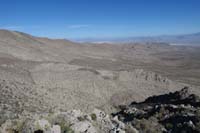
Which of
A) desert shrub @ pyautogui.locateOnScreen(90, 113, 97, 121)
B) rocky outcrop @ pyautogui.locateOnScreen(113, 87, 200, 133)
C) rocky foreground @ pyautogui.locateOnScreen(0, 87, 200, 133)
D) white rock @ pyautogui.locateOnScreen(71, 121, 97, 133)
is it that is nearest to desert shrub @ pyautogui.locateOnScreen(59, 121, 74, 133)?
rocky foreground @ pyautogui.locateOnScreen(0, 87, 200, 133)

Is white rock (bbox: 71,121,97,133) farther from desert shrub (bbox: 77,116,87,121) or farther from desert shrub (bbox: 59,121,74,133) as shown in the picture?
desert shrub (bbox: 77,116,87,121)

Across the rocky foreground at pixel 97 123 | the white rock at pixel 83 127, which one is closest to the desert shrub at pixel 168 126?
the rocky foreground at pixel 97 123

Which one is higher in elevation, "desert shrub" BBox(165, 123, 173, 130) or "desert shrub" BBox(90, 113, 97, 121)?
"desert shrub" BBox(90, 113, 97, 121)

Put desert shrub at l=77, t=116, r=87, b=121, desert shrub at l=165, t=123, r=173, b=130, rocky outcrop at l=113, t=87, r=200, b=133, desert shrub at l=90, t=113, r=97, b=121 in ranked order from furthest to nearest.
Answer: desert shrub at l=165, t=123, r=173, b=130
rocky outcrop at l=113, t=87, r=200, b=133
desert shrub at l=90, t=113, r=97, b=121
desert shrub at l=77, t=116, r=87, b=121

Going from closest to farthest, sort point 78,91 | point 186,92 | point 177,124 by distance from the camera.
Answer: point 177,124
point 186,92
point 78,91

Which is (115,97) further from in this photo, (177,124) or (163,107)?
(177,124)

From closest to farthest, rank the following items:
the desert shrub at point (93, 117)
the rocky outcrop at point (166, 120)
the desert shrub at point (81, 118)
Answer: the desert shrub at point (81, 118) → the desert shrub at point (93, 117) → the rocky outcrop at point (166, 120)

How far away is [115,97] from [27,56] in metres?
35.4

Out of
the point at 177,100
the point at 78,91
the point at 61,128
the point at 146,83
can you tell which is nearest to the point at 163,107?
the point at 177,100

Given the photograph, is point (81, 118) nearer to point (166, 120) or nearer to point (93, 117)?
point (93, 117)

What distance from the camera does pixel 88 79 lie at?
43.9 meters

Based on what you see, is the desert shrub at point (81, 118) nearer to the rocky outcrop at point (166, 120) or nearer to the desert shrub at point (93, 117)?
the desert shrub at point (93, 117)

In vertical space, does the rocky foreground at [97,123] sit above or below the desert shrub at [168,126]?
above

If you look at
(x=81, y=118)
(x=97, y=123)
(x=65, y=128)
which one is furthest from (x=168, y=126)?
(x=65, y=128)
